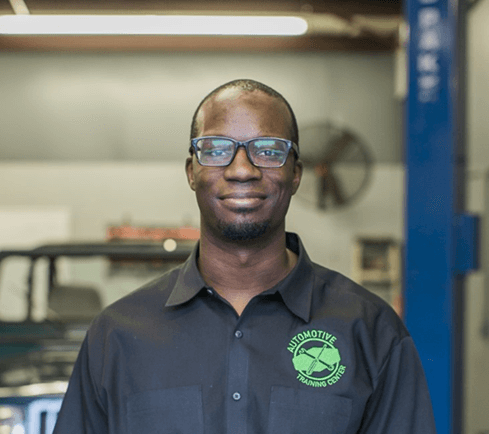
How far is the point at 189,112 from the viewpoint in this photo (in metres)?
7.15

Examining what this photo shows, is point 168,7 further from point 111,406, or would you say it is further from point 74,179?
point 111,406

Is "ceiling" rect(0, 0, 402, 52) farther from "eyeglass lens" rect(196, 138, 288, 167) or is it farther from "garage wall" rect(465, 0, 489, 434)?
"eyeglass lens" rect(196, 138, 288, 167)

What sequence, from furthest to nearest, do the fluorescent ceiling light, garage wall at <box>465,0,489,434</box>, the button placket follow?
the fluorescent ceiling light
garage wall at <box>465,0,489,434</box>
the button placket

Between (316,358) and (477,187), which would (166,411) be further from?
(477,187)

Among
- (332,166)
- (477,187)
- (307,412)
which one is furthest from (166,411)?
(332,166)

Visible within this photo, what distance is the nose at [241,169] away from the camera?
4.42 ft

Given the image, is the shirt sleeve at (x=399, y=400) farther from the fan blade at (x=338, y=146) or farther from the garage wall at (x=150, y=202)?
the garage wall at (x=150, y=202)

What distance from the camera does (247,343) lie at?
53.6 inches

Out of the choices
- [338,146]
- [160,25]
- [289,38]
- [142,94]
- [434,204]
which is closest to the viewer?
[434,204]

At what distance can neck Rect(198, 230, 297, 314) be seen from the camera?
56.5 inches

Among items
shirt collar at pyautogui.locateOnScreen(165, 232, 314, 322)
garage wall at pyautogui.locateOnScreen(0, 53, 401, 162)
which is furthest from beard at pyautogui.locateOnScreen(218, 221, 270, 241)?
garage wall at pyautogui.locateOnScreen(0, 53, 401, 162)

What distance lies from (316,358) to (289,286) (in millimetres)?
142

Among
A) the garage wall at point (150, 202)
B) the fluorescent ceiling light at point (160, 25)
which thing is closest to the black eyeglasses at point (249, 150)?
the fluorescent ceiling light at point (160, 25)

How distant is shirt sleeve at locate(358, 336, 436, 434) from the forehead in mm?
455
